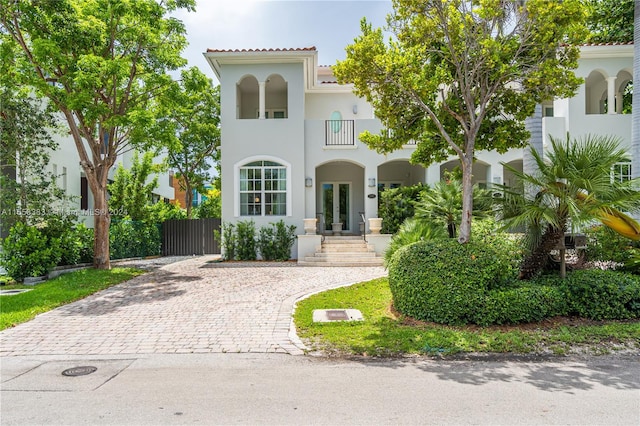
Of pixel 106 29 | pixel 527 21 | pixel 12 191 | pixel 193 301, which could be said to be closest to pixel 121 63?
pixel 106 29

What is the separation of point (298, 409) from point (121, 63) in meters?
10.8

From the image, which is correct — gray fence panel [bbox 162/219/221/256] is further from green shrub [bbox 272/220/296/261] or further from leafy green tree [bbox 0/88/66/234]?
leafy green tree [bbox 0/88/66/234]

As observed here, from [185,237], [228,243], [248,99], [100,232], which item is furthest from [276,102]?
[100,232]

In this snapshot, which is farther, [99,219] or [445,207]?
[99,219]

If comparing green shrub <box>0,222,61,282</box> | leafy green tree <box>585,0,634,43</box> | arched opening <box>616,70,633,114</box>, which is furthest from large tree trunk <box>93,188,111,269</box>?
arched opening <box>616,70,633,114</box>

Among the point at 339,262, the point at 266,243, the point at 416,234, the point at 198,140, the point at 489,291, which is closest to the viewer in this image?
the point at 489,291

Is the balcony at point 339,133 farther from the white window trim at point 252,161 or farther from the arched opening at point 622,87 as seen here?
the arched opening at point 622,87

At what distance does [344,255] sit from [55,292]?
9.12 metres

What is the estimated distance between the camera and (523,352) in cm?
537

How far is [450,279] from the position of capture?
20.8 ft

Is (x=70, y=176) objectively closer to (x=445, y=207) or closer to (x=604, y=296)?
(x=445, y=207)

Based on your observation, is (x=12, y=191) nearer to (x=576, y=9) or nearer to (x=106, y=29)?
(x=106, y=29)

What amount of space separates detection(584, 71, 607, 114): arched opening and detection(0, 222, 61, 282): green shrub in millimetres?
22046

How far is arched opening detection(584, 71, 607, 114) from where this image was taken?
17136 mm
